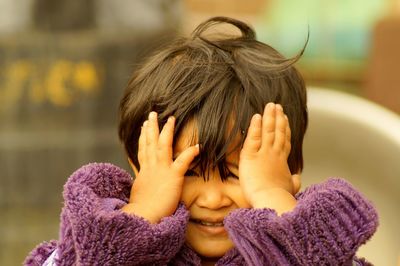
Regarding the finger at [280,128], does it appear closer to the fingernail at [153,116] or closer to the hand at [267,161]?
the hand at [267,161]

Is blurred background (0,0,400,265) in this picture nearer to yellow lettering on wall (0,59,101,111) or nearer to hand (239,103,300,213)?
yellow lettering on wall (0,59,101,111)

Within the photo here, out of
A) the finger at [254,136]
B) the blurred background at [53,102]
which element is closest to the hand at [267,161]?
the finger at [254,136]

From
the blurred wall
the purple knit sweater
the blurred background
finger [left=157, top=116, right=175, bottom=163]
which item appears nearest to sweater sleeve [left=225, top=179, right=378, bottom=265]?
the purple knit sweater

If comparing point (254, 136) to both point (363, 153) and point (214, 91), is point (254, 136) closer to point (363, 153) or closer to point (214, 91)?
point (214, 91)

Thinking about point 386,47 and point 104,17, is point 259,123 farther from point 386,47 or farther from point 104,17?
point 386,47

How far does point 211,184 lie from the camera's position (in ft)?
4.16

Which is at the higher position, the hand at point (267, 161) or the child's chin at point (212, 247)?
the hand at point (267, 161)

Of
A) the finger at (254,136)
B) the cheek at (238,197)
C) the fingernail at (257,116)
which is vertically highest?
the fingernail at (257,116)

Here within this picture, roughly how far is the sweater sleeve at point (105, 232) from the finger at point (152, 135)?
68 mm

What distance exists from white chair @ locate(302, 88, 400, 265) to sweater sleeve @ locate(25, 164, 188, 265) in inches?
18.3

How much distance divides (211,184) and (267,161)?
2.9 inches

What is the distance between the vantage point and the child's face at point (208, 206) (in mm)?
1269

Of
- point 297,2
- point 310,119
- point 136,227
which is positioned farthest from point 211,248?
point 297,2

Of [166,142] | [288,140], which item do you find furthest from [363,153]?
[166,142]
